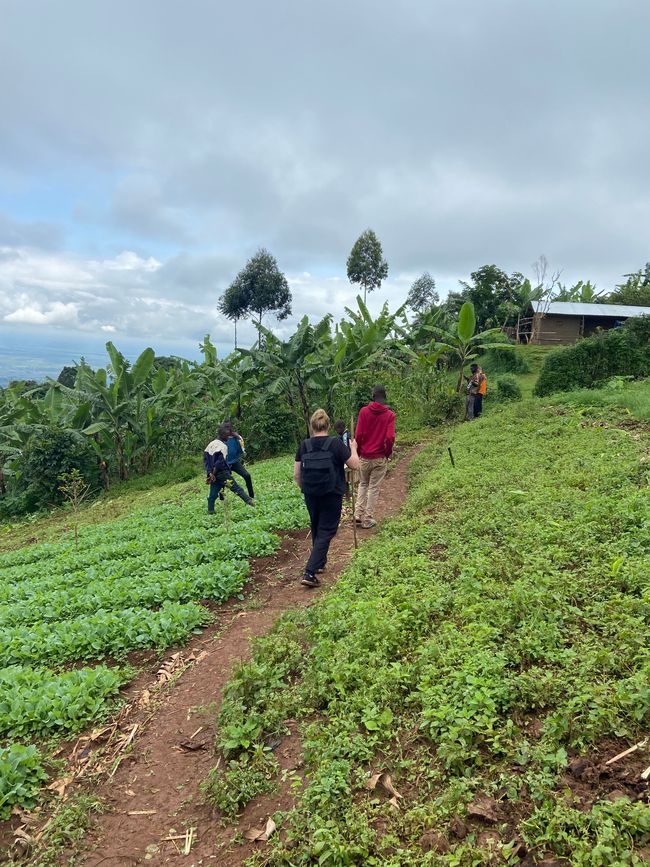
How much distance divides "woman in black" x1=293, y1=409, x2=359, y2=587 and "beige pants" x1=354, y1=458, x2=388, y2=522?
1753 mm

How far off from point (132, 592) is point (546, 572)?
4527 millimetres

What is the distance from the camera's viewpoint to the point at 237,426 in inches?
719

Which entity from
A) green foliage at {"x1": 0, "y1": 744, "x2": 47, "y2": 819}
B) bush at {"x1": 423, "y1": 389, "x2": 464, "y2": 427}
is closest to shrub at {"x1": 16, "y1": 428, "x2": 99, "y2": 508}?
bush at {"x1": 423, "y1": 389, "x2": 464, "y2": 427}

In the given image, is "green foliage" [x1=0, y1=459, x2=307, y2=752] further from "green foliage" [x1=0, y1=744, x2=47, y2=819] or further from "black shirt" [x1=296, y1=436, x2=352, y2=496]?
"black shirt" [x1=296, y1=436, x2=352, y2=496]

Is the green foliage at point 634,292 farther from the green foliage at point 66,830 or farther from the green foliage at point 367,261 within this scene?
the green foliage at point 66,830

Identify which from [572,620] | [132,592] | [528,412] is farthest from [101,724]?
[528,412]

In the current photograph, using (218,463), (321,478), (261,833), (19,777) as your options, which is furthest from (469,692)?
(218,463)

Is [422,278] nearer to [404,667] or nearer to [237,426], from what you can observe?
[237,426]

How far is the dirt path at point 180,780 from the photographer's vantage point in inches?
116

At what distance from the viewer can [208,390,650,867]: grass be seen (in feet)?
8.07

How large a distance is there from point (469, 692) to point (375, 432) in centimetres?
496

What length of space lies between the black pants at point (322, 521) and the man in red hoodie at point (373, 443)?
1505mm

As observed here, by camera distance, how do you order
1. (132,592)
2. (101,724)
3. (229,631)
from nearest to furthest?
(101,724) → (229,631) → (132,592)

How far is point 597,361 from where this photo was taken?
16297 millimetres
